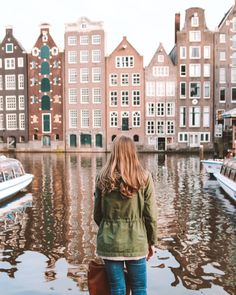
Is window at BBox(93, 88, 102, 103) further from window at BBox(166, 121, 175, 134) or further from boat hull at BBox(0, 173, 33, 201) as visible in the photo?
boat hull at BBox(0, 173, 33, 201)

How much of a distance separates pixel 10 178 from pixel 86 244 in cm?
867

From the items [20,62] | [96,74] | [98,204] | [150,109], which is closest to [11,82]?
[20,62]

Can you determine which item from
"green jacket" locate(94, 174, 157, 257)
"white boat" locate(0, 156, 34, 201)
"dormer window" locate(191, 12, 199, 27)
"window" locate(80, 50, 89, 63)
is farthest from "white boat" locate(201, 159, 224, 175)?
"window" locate(80, 50, 89, 63)

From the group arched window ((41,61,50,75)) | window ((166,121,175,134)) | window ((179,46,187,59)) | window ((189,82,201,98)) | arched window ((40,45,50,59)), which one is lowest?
window ((166,121,175,134))

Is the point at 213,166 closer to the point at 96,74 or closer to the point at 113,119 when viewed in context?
the point at 113,119

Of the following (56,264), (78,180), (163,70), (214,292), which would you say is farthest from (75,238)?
(163,70)

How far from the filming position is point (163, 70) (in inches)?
2258

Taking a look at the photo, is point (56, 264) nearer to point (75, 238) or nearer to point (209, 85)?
point (75, 238)

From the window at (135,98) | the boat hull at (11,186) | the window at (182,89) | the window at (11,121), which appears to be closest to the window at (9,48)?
the window at (11,121)

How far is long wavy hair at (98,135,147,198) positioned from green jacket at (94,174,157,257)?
89 mm

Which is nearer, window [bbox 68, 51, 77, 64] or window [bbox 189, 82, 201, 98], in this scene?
window [bbox 189, 82, 201, 98]

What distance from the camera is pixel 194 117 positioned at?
187ft

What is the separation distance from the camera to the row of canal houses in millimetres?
56562

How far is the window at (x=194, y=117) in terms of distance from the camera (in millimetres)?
56844
